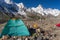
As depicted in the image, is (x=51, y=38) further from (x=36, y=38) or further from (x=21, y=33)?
(x=21, y=33)

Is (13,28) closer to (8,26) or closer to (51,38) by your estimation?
(8,26)

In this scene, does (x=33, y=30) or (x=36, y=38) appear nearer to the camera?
(x=36, y=38)

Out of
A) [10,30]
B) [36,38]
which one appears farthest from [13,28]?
[36,38]

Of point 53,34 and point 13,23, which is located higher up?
point 13,23

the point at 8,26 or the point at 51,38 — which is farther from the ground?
the point at 8,26

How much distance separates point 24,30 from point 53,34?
4.43m

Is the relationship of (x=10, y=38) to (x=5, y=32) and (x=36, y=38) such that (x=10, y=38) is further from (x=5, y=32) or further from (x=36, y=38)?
(x=36, y=38)

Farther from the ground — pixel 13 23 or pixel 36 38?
pixel 13 23

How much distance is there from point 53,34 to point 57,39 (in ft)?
7.54

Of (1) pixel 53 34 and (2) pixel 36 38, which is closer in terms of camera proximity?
(2) pixel 36 38

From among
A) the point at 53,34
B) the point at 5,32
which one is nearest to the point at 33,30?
the point at 53,34

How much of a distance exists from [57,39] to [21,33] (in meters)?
4.72

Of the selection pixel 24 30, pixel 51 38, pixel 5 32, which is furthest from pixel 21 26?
pixel 51 38

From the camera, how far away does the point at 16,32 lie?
25156 millimetres
